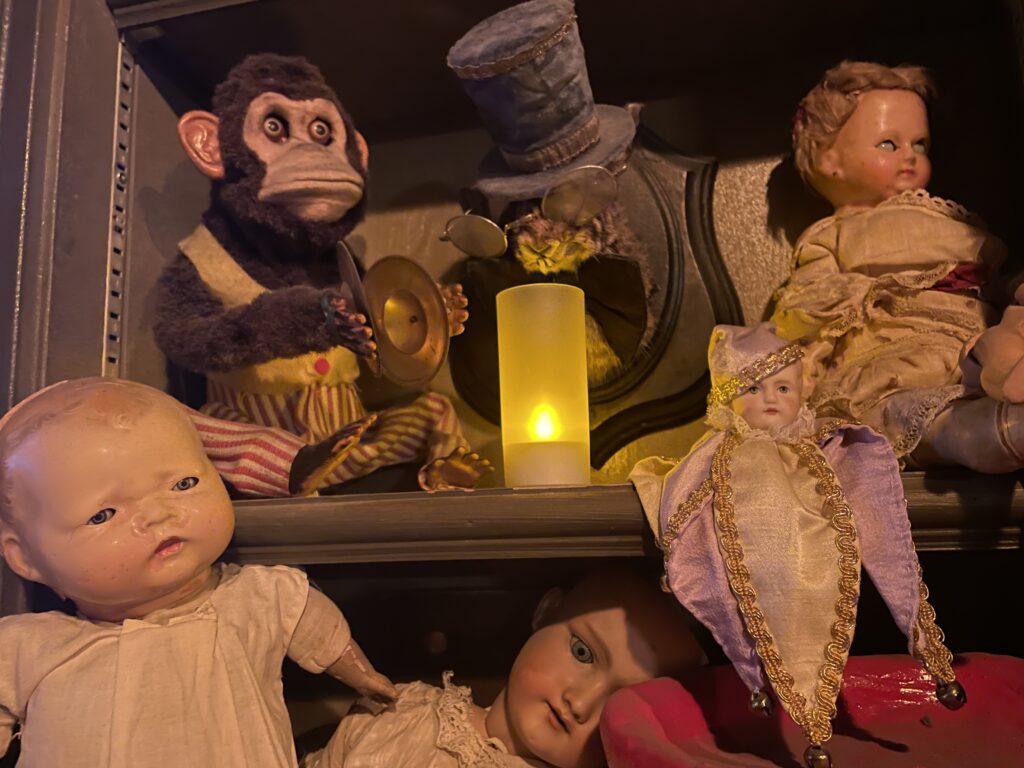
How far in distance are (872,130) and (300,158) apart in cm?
64

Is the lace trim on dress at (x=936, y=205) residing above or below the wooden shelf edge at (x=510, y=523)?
above

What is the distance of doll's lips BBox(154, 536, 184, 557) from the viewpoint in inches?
28.0

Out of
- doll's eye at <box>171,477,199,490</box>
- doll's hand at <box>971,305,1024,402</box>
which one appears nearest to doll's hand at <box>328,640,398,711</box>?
doll's eye at <box>171,477,199,490</box>

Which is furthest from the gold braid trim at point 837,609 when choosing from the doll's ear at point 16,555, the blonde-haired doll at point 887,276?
the doll's ear at point 16,555

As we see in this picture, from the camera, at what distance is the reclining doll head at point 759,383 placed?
2.52ft

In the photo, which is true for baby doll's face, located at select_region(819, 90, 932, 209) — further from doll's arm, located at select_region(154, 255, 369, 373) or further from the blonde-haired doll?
doll's arm, located at select_region(154, 255, 369, 373)

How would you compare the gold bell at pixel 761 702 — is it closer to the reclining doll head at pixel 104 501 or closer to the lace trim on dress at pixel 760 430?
the lace trim on dress at pixel 760 430

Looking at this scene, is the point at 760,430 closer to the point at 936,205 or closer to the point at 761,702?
the point at 761,702

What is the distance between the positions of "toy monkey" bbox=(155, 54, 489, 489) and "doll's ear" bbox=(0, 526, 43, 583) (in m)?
0.28

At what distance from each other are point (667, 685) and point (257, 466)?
44 centimetres

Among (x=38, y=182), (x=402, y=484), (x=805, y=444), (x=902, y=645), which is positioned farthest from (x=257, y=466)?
(x=902, y=645)

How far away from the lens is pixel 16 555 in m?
0.72

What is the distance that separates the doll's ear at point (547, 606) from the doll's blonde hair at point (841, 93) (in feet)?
1.86

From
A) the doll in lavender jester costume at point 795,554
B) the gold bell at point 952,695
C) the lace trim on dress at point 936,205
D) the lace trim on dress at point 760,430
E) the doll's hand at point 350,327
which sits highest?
the lace trim on dress at point 936,205
